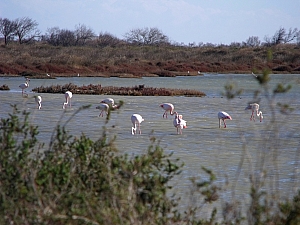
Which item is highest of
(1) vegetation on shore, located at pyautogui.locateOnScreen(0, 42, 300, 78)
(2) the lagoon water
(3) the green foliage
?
(1) vegetation on shore, located at pyautogui.locateOnScreen(0, 42, 300, 78)

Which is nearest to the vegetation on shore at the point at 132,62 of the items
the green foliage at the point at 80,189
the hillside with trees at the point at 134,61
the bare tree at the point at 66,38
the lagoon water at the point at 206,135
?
the hillside with trees at the point at 134,61

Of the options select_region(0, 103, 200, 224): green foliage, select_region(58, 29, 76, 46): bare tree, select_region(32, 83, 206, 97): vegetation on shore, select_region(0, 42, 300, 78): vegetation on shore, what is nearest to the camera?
select_region(0, 103, 200, 224): green foliage

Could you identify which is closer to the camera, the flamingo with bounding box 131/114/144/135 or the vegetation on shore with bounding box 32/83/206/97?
the flamingo with bounding box 131/114/144/135

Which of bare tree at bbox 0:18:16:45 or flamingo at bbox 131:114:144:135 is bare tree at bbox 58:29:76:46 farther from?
flamingo at bbox 131:114:144:135

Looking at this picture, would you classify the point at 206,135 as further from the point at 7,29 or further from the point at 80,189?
the point at 7,29

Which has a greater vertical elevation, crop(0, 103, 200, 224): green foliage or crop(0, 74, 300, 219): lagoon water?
crop(0, 103, 200, 224): green foliage

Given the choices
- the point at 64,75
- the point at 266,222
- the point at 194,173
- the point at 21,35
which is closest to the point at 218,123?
the point at 194,173

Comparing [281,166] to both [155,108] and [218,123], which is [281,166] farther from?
[155,108]

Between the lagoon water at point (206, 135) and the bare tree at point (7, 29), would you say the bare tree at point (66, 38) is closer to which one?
the bare tree at point (7, 29)

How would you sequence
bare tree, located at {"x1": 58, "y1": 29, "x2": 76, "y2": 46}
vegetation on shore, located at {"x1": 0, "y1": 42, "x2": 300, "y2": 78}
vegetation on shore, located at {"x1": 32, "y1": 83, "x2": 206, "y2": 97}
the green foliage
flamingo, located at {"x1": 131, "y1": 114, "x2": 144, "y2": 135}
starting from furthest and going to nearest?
bare tree, located at {"x1": 58, "y1": 29, "x2": 76, "y2": 46}
vegetation on shore, located at {"x1": 0, "y1": 42, "x2": 300, "y2": 78}
vegetation on shore, located at {"x1": 32, "y1": 83, "x2": 206, "y2": 97}
flamingo, located at {"x1": 131, "y1": 114, "x2": 144, "y2": 135}
the green foliage

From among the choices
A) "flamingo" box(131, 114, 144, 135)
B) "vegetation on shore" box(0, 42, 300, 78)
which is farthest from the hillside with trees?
"flamingo" box(131, 114, 144, 135)

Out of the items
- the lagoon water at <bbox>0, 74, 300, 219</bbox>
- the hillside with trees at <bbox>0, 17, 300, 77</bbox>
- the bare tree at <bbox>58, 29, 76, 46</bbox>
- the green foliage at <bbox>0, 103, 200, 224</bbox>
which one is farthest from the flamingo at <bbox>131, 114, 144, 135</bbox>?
the bare tree at <bbox>58, 29, 76, 46</bbox>

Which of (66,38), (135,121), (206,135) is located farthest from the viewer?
(66,38)

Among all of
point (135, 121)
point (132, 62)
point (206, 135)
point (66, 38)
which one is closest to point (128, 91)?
point (135, 121)
